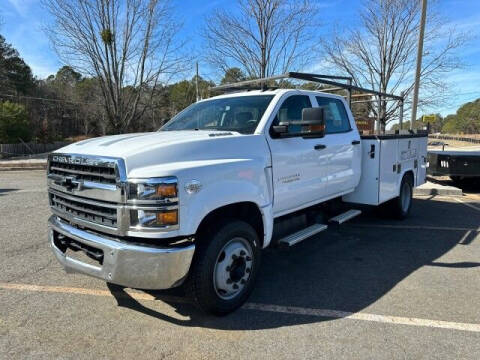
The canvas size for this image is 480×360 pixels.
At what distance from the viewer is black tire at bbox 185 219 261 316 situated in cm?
306

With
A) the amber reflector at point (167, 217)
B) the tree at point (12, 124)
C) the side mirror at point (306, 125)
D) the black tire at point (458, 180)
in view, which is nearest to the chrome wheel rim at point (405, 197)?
the side mirror at point (306, 125)

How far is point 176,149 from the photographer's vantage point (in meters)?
3.05

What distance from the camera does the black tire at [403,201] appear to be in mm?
6645

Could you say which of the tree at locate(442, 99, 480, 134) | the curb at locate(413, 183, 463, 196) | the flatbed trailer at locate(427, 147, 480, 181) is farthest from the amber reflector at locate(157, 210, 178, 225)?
the tree at locate(442, 99, 480, 134)

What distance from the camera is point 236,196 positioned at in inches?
127

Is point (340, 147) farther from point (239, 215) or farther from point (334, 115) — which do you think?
point (239, 215)

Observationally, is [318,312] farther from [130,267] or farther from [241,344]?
[130,267]

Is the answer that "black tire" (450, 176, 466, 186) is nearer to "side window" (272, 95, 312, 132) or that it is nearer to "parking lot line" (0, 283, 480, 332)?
"side window" (272, 95, 312, 132)

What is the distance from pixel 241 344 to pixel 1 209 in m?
7.07

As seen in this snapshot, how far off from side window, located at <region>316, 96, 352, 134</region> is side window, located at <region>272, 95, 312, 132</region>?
41cm

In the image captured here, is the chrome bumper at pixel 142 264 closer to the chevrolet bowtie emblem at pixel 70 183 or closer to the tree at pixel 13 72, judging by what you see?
the chevrolet bowtie emblem at pixel 70 183


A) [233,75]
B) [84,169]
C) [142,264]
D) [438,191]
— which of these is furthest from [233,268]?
[233,75]

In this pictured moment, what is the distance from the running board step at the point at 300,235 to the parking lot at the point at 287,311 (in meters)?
0.48

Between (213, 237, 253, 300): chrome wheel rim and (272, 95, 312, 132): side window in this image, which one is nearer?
(213, 237, 253, 300): chrome wheel rim
